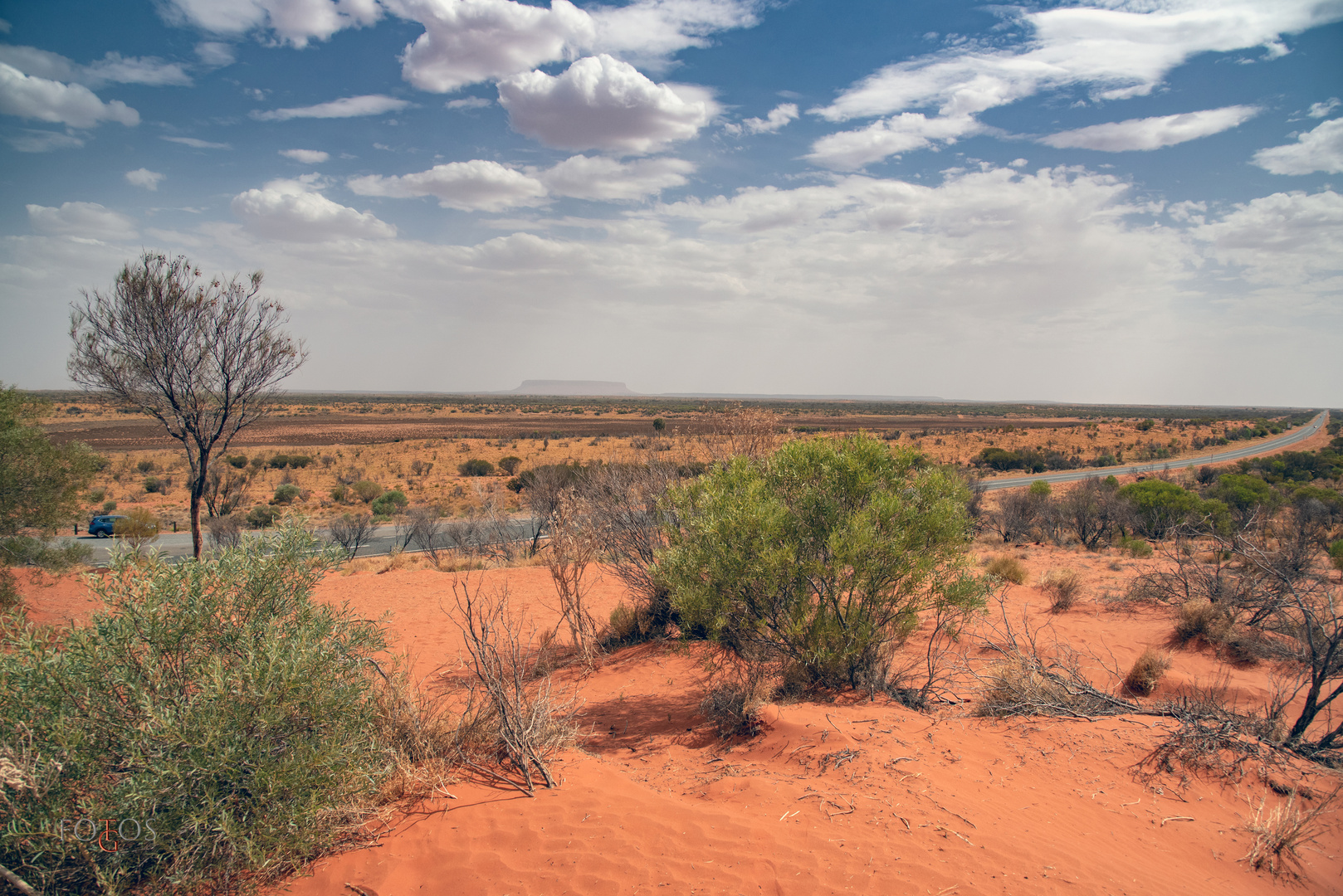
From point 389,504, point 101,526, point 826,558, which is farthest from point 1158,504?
point 101,526

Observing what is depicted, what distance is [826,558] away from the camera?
22.6ft

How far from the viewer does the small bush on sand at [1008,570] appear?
13.9m

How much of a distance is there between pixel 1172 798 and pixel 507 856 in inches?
202

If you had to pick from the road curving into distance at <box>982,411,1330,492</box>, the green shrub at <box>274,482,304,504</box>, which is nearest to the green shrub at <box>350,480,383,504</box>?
the green shrub at <box>274,482,304,504</box>

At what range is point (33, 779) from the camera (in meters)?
2.97

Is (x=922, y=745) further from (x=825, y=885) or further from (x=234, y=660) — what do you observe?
(x=234, y=660)

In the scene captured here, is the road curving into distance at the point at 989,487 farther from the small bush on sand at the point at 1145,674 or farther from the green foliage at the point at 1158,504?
the small bush on sand at the point at 1145,674

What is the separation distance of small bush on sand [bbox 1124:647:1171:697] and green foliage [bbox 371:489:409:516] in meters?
24.4

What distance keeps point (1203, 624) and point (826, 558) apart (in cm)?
751

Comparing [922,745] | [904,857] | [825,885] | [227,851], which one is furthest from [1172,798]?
[227,851]

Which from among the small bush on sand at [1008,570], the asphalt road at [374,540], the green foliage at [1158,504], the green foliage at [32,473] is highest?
the green foliage at [32,473]

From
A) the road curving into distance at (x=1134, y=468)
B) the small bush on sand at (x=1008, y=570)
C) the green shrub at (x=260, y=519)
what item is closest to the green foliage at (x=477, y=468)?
the green shrub at (x=260, y=519)

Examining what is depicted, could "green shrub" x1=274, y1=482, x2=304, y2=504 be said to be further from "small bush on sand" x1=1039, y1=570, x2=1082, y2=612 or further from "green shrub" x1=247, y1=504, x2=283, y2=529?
"small bush on sand" x1=1039, y1=570, x2=1082, y2=612

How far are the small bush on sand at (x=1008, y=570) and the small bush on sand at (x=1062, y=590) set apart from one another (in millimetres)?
731
